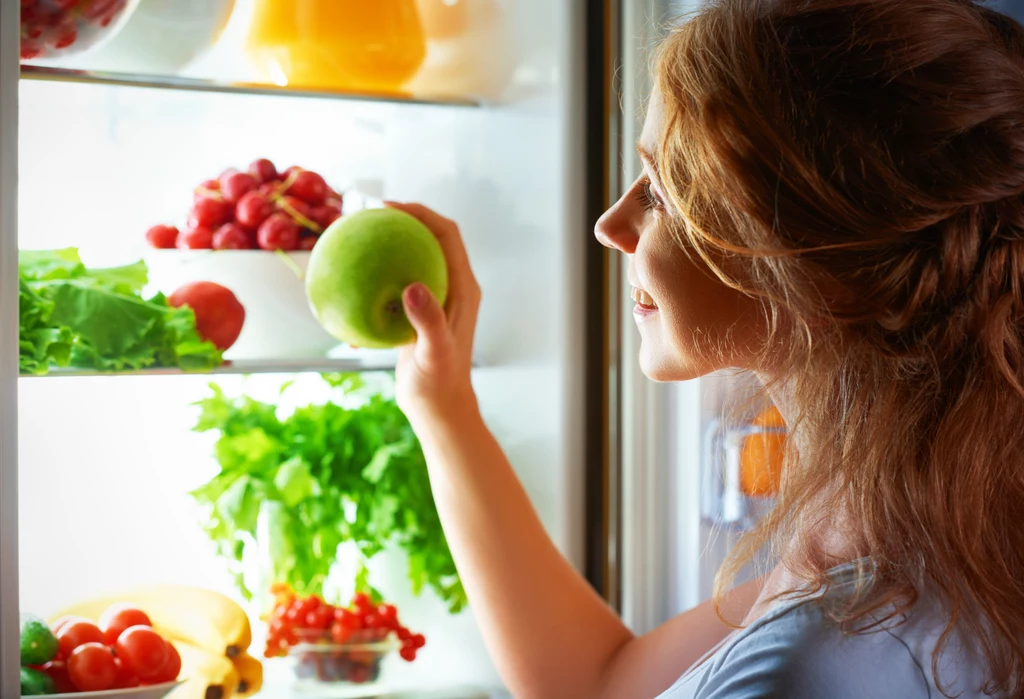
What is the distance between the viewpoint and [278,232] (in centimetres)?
116

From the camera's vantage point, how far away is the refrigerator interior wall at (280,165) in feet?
3.74

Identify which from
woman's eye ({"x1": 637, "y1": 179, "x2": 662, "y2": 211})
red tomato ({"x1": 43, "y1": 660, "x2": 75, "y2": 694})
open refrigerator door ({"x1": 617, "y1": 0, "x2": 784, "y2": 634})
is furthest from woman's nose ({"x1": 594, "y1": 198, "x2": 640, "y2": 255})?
red tomato ({"x1": 43, "y1": 660, "x2": 75, "y2": 694})

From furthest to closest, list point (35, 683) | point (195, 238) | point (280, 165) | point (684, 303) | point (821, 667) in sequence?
point (280, 165) → point (195, 238) → point (35, 683) → point (684, 303) → point (821, 667)

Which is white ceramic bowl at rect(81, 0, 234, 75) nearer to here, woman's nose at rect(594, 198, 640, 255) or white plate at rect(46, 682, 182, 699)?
woman's nose at rect(594, 198, 640, 255)

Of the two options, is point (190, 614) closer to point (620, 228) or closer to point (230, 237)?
point (230, 237)

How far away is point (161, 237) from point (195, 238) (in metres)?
0.04

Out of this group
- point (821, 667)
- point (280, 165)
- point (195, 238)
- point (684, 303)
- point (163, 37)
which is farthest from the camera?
point (280, 165)

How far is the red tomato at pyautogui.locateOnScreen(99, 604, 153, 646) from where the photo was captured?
3.32ft

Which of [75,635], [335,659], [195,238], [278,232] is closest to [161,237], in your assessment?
[195,238]

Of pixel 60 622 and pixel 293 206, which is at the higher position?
pixel 293 206

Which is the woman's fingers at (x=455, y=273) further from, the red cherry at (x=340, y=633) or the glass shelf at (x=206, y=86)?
the red cherry at (x=340, y=633)

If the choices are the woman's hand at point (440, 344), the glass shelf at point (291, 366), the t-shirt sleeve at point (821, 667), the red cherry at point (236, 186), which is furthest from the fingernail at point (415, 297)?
the t-shirt sleeve at point (821, 667)

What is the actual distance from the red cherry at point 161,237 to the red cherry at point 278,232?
0.11 meters

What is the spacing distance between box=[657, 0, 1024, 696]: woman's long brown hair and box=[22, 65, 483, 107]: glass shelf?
0.58 metres
